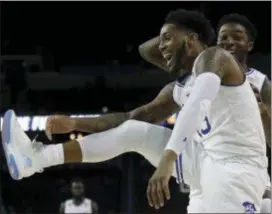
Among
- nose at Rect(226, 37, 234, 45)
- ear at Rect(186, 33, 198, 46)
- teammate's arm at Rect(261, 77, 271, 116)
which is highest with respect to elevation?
nose at Rect(226, 37, 234, 45)

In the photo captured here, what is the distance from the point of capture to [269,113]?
9.13 feet

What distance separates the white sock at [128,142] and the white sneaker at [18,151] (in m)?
0.17

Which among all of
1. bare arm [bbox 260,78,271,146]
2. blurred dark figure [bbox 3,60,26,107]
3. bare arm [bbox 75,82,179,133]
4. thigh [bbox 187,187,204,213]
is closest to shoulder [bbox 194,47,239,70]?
thigh [bbox 187,187,204,213]

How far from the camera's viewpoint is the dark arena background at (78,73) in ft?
23.7

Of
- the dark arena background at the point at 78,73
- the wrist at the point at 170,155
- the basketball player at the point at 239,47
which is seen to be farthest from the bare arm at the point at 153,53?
the dark arena background at the point at 78,73

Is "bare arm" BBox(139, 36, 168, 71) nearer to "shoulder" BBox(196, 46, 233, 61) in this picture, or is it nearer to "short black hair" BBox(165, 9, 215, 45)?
"short black hair" BBox(165, 9, 215, 45)

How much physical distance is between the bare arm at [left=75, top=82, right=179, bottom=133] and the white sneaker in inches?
11.6

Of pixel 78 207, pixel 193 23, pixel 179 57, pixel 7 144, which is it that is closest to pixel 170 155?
pixel 179 57

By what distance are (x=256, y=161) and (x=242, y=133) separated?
0.32 feet

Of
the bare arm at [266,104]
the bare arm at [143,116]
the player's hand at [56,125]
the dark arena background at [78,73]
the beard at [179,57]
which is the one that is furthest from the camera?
the dark arena background at [78,73]

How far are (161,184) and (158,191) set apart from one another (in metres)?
0.02

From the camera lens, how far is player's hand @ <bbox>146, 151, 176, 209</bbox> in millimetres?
1901

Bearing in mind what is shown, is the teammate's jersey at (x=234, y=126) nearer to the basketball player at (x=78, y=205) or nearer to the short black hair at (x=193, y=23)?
the short black hair at (x=193, y=23)

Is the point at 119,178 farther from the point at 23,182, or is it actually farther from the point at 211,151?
the point at 211,151
